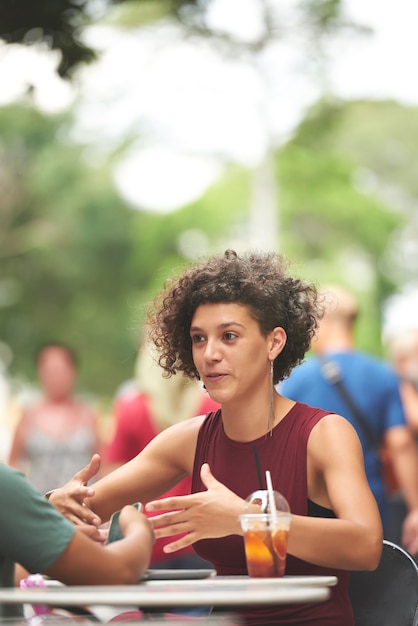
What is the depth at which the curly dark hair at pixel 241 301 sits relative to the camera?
3.55 metres

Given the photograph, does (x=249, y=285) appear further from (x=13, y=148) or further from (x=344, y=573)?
(x=13, y=148)

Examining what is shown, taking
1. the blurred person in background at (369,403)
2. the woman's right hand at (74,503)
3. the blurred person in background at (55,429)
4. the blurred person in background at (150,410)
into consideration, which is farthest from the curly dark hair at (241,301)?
the blurred person in background at (55,429)

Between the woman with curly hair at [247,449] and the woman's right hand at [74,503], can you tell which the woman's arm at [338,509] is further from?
the woman's right hand at [74,503]

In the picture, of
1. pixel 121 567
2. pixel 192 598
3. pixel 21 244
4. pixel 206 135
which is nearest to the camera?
pixel 192 598

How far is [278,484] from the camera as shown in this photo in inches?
133

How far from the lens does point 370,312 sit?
33.5 metres

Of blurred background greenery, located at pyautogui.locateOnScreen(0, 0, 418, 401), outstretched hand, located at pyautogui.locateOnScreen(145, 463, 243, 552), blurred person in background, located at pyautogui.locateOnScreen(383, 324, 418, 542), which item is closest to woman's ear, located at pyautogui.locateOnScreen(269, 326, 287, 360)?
outstretched hand, located at pyautogui.locateOnScreen(145, 463, 243, 552)

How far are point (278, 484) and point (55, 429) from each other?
16.6ft

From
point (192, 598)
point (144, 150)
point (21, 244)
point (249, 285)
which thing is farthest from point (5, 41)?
point (21, 244)

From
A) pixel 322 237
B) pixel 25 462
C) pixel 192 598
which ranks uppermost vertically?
pixel 322 237

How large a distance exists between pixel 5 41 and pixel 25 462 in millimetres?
4033

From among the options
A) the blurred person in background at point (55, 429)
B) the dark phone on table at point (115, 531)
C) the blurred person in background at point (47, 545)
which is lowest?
the blurred person in background at point (47, 545)

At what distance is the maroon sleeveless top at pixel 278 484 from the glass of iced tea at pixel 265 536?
1.25 feet

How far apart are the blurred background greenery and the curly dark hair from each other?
83.9ft
